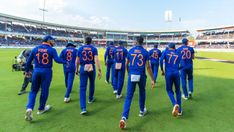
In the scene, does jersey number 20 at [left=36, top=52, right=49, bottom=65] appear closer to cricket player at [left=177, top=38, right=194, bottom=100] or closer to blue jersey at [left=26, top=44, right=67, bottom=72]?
blue jersey at [left=26, top=44, right=67, bottom=72]

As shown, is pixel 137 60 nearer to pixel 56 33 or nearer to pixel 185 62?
pixel 185 62

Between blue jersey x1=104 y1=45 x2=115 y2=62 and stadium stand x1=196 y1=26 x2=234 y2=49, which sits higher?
stadium stand x1=196 y1=26 x2=234 y2=49

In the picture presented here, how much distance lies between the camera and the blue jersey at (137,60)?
4707 millimetres

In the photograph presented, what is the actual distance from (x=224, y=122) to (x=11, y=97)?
6.96 m

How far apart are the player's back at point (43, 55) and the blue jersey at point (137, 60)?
2173 millimetres

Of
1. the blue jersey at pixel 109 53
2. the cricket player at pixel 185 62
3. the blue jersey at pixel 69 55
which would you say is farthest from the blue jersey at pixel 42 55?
the cricket player at pixel 185 62

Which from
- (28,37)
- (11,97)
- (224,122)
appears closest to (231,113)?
(224,122)

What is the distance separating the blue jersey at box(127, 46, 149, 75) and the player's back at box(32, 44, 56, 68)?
7.13 feet

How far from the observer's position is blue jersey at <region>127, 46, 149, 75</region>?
15.4ft

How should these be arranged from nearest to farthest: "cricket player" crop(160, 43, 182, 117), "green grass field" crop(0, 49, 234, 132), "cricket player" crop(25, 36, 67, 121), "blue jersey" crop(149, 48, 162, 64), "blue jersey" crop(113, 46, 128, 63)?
1. "green grass field" crop(0, 49, 234, 132)
2. "cricket player" crop(25, 36, 67, 121)
3. "cricket player" crop(160, 43, 182, 117)
4. "blue jersey" crop(113, 46, 128, 63)
5. "blue jersey" crop(149, 48, 162, 64)

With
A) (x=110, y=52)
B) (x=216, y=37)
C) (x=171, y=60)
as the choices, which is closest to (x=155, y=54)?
(x=110, y=52)

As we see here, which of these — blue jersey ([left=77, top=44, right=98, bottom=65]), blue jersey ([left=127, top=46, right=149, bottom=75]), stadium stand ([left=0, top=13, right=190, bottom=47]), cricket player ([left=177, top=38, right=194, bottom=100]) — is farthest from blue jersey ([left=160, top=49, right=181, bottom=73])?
stadium stand ([left=0, top=13, right=190, bottom=47])

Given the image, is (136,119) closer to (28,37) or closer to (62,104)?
(62,104)

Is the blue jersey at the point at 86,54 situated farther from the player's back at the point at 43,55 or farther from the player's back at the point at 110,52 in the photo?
the player's back at the point at 110,52
